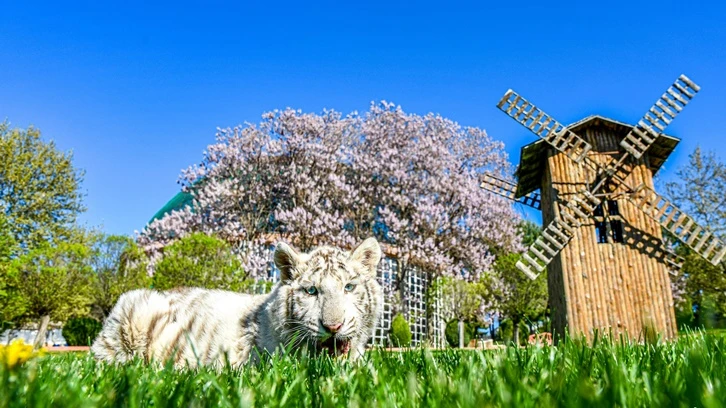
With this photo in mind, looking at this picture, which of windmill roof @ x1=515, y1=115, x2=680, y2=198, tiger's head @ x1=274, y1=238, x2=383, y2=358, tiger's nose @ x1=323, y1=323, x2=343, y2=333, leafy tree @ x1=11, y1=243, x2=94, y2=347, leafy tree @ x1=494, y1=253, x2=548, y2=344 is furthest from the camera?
leafy tree @ x1=494, y1=253, x2=548, y2=344

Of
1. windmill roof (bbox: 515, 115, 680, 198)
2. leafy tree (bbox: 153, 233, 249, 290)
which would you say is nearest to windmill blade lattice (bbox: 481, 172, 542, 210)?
windmill roof (bbox: 515, 115, 680, 198)

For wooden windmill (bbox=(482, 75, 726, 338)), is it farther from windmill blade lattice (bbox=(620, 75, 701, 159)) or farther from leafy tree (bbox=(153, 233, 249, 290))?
leafy tree (bbox=(153, 233, 249, 290))

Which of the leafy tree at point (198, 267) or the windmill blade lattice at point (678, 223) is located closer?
the windmill blade lattice at point (678, 223)

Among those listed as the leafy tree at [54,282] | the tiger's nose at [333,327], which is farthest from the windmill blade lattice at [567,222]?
the leafy tree at [54,282]

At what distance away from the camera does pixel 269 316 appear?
400cm

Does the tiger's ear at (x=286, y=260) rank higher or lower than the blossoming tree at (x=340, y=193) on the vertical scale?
lower

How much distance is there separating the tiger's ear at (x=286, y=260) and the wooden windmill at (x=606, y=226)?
10.3 m

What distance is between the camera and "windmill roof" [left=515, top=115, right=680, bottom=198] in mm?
14859

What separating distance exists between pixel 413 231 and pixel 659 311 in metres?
13.8

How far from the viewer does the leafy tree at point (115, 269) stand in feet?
65.9

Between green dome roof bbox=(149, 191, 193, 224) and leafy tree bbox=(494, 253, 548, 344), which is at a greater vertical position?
green dome roof bbox=(149, 191, 193, 224)

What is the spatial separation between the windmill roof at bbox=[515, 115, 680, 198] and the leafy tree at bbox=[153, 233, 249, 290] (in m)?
10.7

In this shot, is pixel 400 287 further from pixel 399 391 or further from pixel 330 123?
pixel 399 391

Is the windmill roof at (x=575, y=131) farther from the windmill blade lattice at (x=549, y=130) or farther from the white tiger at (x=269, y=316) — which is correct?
the white tiger at (x=269, y=316)
